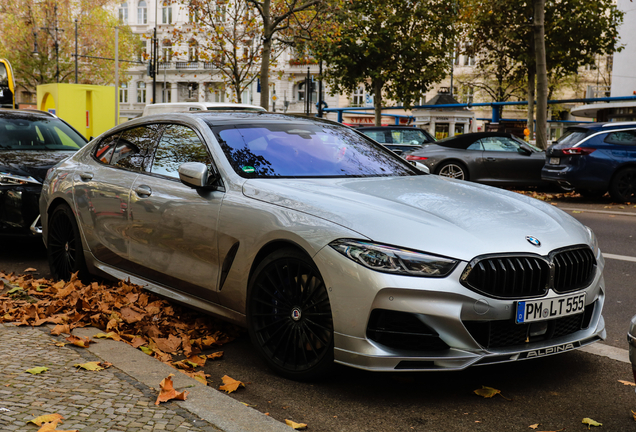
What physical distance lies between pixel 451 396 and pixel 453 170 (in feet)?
46.6

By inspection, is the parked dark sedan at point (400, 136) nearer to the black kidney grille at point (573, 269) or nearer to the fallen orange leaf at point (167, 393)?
the black kidney grille at point (573, 269)

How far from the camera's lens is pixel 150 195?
506cm

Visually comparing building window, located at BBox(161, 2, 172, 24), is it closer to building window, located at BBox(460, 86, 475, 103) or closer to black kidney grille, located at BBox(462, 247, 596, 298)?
building window, located at BBox(460, 86, 475, 103)

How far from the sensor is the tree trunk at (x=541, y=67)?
2167cm

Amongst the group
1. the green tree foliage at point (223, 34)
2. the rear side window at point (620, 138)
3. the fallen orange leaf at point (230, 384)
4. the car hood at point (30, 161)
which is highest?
the green tree foliage at point (223, 34)

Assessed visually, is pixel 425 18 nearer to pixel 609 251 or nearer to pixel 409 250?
pixel 609 251

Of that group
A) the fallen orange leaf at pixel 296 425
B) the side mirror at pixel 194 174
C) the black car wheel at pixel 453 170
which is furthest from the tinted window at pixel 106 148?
the black car wheel at pixel 453 170

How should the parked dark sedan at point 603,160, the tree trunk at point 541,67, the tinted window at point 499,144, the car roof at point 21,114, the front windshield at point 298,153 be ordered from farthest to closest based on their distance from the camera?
the tree trunk at point 541,67
the tinted window at point 499,144
the parked dark sedan at point 603,160
the car roof at point 21,114
the front windshield at point 298,153

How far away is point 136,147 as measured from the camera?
5.61m

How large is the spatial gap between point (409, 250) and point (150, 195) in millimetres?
2265

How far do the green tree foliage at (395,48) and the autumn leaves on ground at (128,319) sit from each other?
28924 mm

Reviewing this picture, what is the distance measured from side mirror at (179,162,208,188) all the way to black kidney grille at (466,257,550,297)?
1836 millimetres

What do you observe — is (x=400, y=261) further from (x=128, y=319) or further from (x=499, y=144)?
(x=499, y=144)

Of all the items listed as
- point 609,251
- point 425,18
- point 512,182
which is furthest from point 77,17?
point 609,251
